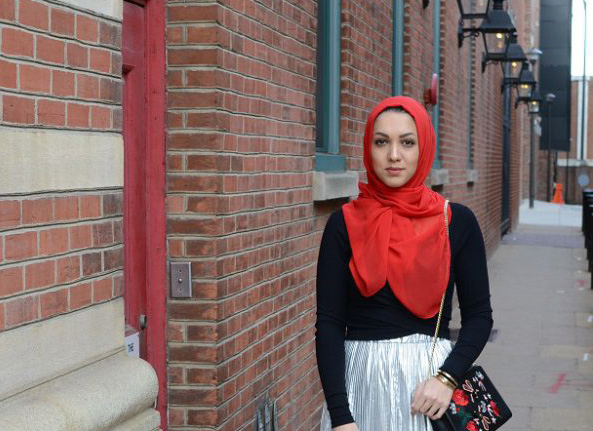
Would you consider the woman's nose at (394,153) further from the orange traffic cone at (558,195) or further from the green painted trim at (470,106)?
the orange traffic cone at (558,195)

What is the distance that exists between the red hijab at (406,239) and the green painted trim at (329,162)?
9.46 ft

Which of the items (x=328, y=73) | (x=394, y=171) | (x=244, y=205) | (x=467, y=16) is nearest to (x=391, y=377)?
(x=394, y=171)

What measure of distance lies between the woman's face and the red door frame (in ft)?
4.31

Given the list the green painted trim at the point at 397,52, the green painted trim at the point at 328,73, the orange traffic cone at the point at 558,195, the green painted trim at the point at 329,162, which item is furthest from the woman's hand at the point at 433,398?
the orange traffic cone at the point at 558,195

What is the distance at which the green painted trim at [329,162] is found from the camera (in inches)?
240

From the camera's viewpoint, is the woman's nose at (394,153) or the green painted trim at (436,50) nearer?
the woman's nose at (394,153)

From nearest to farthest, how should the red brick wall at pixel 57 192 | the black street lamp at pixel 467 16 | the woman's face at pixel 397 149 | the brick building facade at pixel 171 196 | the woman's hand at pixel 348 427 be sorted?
the red brick wall at pixel 57 192, the brick building facade at pixel 171 196, the woman's hand at pixel 348 427, the woman's face at pixel 397 149, the black street lamp at pixel 467 16

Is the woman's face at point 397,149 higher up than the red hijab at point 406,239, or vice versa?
the woman's face at point 397,149

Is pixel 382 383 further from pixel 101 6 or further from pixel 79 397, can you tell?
pixel 101 6

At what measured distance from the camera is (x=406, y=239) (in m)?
3.14

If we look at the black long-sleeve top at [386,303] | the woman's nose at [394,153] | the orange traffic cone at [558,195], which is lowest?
the orange traffic cone at [558,195]

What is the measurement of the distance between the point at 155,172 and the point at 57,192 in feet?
4.81

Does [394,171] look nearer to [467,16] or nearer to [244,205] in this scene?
[244,205]

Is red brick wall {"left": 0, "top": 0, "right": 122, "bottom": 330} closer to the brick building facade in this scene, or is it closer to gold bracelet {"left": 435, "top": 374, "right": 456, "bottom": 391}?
the brick building facade
